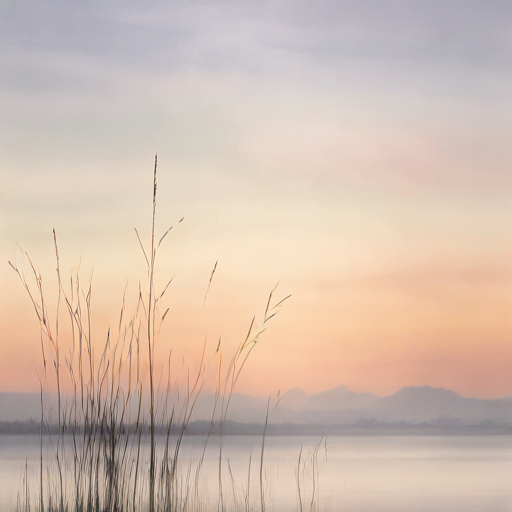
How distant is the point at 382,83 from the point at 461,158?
2.27 ft

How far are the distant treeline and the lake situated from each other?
54mm

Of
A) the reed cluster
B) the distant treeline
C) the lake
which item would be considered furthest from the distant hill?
the reed cluster

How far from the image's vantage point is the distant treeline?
1887 millimetres

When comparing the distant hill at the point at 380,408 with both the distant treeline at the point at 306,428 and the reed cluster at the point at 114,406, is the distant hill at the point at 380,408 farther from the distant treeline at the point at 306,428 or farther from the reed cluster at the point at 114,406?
the reed cluster at the point at 114,406

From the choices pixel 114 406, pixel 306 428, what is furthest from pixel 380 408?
pixel 114 406

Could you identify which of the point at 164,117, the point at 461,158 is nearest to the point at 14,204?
the point at 164,117

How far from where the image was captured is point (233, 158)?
123 inches

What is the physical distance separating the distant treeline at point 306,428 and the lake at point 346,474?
0.18ft

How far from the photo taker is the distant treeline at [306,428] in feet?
6.19

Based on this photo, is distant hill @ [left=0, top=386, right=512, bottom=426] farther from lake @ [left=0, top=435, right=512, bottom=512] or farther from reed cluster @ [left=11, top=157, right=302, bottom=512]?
reed cluster @ [left=11, top=157, right=302, bottom=512]

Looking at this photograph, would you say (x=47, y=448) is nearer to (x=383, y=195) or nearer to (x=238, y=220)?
(x=238, y=220)

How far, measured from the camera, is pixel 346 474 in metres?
3.04

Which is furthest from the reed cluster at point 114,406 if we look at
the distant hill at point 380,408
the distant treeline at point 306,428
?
the distant hill at point 380,408

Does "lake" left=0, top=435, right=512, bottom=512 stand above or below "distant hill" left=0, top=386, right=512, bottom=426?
below
